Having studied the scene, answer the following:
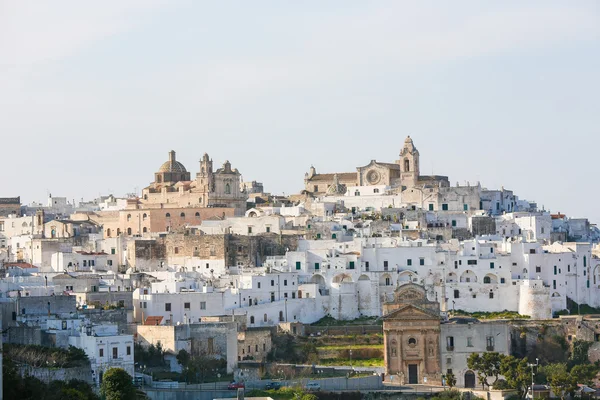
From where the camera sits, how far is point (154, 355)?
61250 mm

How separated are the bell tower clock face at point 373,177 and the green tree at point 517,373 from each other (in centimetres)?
2955

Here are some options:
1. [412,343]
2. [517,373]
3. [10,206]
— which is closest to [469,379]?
[412,343]

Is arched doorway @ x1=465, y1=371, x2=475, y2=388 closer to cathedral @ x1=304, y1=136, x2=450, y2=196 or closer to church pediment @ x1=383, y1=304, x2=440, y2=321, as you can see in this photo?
church pediment @ x1=383, y1=304, x2=440, y2=321

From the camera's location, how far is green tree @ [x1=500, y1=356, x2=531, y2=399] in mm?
61250

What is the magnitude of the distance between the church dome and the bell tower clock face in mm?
11367

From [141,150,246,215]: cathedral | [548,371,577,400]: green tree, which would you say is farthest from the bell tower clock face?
[548,371,577,400]: green tree

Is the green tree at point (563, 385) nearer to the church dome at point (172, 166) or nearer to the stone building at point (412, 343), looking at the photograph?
the stone building at point (412, 343)

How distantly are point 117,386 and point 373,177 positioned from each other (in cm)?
4123

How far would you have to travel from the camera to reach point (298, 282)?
71.1 meters

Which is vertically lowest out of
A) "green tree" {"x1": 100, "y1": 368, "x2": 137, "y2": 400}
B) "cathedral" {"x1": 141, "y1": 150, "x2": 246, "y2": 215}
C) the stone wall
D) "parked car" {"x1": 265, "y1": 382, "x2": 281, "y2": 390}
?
"parked car" {"x1": 265, "y1": 382, "x2": 281, "y2": 390}

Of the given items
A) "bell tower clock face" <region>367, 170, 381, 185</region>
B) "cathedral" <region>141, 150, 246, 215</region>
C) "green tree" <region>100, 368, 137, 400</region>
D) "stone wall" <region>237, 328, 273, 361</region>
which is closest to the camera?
"green tree" <region>100, 368, 137, 400</region>

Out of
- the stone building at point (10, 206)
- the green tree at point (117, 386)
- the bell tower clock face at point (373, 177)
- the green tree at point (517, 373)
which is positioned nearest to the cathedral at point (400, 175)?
the bell tower clock face at point (373, 177)

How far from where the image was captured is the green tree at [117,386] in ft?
169

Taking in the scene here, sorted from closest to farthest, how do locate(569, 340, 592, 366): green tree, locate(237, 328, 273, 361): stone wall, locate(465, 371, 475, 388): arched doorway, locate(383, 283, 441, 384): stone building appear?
locate(237, 328, 273, 361): stone wall
locate(465, 371, 475, 388): arched doorway
locate(383, 283, 441, 384): stone building
locate(569, 340, 592, 366): green tree
